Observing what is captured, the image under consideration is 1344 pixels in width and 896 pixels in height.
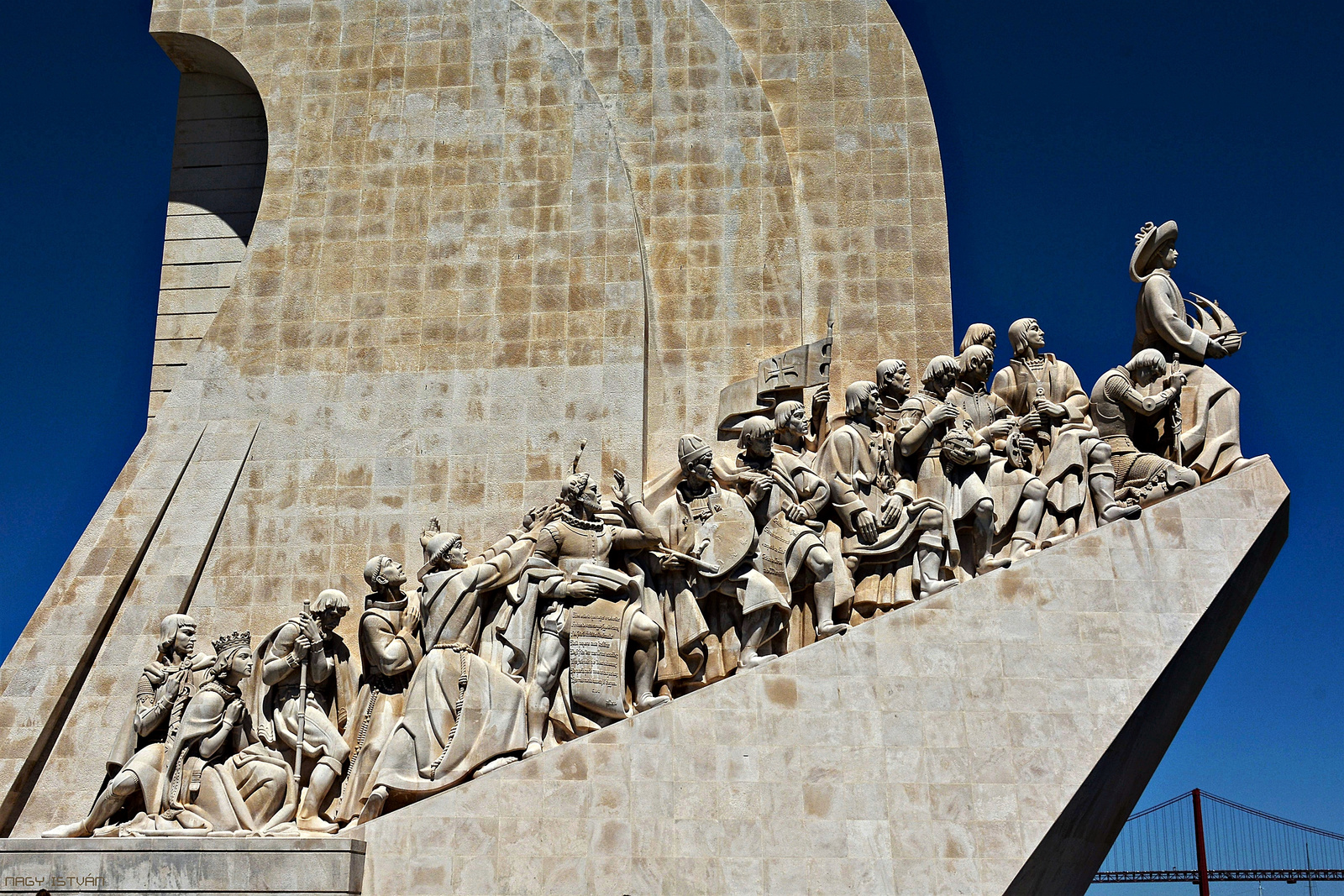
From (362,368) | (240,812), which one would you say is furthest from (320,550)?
(240,812)

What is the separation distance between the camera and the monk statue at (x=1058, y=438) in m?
10.9

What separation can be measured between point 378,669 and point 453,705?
2.76 feet

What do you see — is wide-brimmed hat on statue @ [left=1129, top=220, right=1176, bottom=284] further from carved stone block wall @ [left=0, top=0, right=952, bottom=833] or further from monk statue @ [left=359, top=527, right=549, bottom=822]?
monk statue @ [left=359, top=527, right=549, bottom=822]

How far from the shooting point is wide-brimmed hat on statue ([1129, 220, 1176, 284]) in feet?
40.1

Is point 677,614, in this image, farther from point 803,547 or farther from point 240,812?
point 240,812

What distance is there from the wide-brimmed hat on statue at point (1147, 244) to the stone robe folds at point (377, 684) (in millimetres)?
6635

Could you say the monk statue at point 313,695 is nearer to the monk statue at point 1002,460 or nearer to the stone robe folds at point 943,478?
the stone robe folds at point 943,478

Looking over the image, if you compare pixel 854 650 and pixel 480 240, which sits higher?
pixel 480 240

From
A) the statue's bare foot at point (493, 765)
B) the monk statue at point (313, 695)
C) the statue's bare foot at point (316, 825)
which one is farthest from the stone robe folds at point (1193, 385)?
the statue's bare foot at point (316, 825)

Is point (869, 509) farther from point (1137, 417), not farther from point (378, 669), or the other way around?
point (378, 669)

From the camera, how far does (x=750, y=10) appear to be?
14.5 m

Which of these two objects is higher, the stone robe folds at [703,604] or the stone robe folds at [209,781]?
the stone robe folds at [703,604]

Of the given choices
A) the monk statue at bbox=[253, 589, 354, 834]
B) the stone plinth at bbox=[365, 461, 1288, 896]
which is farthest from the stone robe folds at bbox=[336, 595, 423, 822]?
the stone plinth at bbox=[365, 461, 1288, 896]

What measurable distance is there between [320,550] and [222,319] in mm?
2386
